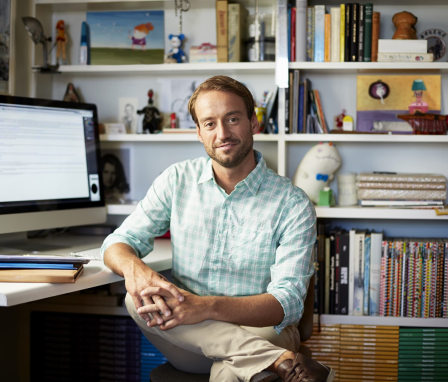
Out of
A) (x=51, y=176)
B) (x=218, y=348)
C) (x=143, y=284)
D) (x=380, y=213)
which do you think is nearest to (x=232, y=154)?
(x=143, y=284)

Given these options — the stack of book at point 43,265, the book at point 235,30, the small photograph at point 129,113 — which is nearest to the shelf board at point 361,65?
the book at point 235,30

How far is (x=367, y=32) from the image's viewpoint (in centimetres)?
239

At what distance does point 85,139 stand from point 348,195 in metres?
1.13

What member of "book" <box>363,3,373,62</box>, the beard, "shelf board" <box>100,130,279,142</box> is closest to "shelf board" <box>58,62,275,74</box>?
"shelf board" <box>100,130,279,142</box>

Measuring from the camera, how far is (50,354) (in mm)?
2506

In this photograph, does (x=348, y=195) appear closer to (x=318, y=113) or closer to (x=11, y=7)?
(x=318, y=113)

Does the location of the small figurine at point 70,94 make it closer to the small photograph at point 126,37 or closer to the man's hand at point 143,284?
the small photograph at point 126,37

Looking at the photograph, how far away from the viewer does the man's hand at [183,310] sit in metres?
1.48

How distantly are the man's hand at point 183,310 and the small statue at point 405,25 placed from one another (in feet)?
4.92

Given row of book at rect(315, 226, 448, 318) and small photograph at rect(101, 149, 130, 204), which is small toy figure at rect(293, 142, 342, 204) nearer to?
row of book at rect(315, 226, 448, 318)

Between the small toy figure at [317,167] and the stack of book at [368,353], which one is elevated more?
the small toy figure at [317,167]

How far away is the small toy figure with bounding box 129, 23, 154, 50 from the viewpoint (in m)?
2.65

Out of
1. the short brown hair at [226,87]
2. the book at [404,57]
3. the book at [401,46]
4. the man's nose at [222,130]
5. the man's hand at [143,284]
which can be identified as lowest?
the man's hand at [143,284]

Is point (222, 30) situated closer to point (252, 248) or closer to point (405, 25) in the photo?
point (405, 25)
